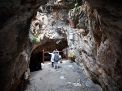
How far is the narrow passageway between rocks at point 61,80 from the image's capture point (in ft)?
45.2

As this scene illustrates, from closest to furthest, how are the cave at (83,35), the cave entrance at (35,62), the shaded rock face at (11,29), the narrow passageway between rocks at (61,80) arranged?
1. the shaded rock face at (11,29)
2. the cave at (83,35)
3. the narrow passageway between rocks at (61,80)
4. the cave entrance at (35,62)

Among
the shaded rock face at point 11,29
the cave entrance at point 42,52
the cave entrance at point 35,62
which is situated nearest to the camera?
the shaded rock face at point 11,29

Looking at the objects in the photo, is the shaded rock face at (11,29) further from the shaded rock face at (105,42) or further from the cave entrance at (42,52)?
the cave entrance at (42,52)

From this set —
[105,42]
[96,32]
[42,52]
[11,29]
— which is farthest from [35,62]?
[11,29]

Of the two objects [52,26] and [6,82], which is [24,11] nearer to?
[6,82]

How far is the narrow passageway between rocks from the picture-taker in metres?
13.8

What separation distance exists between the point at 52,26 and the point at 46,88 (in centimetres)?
798

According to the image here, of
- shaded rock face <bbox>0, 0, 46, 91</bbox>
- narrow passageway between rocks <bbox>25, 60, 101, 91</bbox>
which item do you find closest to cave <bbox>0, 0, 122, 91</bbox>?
shaded rock face <bbox>0, 0, 46, 91</bbox>

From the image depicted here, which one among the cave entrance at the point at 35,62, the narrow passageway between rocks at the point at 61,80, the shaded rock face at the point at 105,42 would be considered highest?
the shaded rock face at the point at 105,42

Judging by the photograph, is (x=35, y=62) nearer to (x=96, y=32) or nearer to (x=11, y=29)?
(x=96, y=32)

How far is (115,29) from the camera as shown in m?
7.44

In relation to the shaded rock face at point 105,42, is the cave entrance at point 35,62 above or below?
below

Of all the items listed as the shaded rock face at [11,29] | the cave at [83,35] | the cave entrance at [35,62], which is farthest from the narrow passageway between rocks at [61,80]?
the shaded rock face at [11,29]

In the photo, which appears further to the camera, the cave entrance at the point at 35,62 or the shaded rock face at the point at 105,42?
the cave entrance at the point at 35,62
